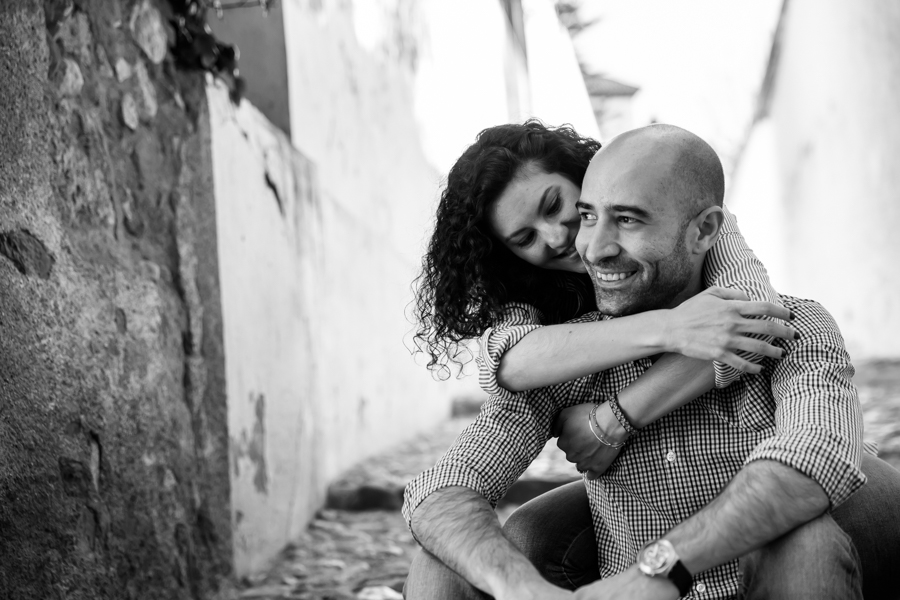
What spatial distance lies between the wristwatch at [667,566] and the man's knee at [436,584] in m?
0.35

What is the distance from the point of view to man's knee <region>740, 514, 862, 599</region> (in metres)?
1.38

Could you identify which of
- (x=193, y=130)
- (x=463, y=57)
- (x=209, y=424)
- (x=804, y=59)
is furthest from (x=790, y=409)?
(x=463, y=57)

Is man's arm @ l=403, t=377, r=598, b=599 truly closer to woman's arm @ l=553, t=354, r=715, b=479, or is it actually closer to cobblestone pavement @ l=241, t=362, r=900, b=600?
woman's arm @ l=553, t=354, r=715, b=479

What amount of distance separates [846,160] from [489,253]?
5.50m

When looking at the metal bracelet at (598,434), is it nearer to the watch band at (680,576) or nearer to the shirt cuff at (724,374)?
the shirt cuff at (724,374)

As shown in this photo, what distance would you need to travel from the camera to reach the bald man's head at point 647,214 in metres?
1.75

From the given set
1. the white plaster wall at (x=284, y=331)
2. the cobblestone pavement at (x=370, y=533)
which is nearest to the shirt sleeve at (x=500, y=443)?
the cobblestone pavement at (x=370, y=533)

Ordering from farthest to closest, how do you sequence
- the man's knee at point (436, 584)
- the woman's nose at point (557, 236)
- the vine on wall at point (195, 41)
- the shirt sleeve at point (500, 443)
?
the vine on wall at point (195, 41) → the woman's nose at point (557, 236) → the shirt sleeve at point (500, 443) → the man's knee at point (436, 584)

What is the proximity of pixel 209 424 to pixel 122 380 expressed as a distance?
560 mm

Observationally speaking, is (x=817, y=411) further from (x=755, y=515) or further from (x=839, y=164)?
(x=839, y=164)

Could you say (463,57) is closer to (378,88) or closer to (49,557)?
(378,88)

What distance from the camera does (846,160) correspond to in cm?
661

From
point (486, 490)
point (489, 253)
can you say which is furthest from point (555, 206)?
point (486, 490)

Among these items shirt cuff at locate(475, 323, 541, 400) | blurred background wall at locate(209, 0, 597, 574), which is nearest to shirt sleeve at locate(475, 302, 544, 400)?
shirt cuff at locate(475, 323, 541, 400)
